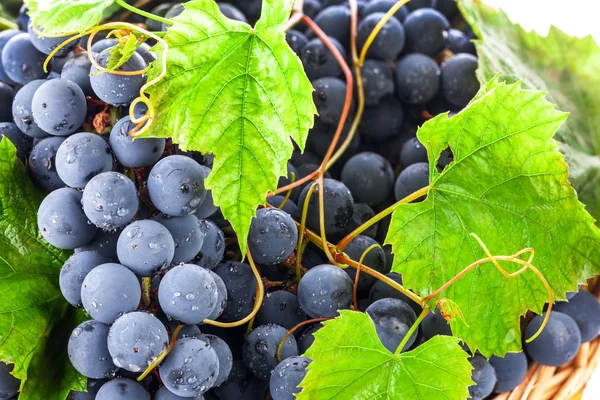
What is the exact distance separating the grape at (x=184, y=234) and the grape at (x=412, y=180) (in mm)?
260

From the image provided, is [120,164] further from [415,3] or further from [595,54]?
[595,54]

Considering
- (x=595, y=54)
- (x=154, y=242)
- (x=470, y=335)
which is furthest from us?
(x=595, y=54)

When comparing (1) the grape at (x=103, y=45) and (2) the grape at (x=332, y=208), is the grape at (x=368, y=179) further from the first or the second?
(1) the grape at (x=103, y=45)

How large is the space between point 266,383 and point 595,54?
575 mm

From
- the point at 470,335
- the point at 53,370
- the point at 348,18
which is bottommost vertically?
the point at 53,370

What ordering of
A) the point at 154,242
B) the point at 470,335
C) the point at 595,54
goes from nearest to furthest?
the point at 154,242
the point at 470,335
the point at 595,54

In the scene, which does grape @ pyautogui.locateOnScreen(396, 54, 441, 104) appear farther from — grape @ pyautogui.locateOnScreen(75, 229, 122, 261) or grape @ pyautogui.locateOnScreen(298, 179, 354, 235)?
grape @ pyautogui.locateOnScreen(75, 229, 122, 261)

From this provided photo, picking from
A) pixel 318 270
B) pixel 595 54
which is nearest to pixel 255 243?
pixel 318 270

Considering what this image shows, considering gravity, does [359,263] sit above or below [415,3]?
below

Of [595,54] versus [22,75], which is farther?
[595,54]

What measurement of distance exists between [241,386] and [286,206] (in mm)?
182

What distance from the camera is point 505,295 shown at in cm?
57

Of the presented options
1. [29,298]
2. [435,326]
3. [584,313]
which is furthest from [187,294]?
[584,313]

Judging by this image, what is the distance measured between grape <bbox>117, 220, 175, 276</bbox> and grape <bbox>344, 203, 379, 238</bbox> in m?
0.24
